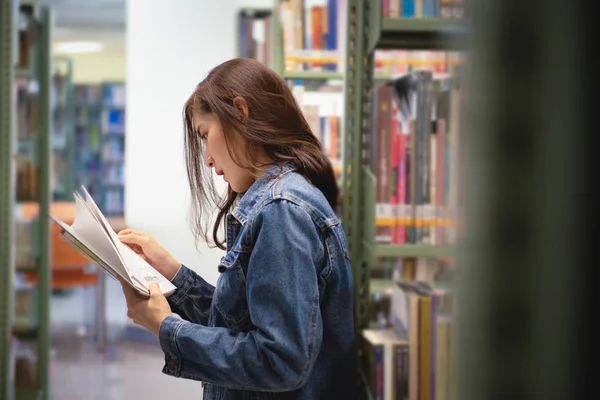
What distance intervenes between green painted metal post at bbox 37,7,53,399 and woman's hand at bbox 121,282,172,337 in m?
2.20

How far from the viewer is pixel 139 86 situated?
4.66 meters

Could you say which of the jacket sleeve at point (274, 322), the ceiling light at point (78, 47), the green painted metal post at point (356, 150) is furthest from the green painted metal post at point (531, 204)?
the ceiling light at point (78, 47)

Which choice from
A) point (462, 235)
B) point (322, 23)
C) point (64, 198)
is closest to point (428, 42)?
point (462, 235)

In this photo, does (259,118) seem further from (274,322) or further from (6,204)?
(6,204)

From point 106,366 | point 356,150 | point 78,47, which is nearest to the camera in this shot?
point 356,150

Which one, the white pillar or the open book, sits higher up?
the white pillar

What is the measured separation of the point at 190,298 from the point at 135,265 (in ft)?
0.48

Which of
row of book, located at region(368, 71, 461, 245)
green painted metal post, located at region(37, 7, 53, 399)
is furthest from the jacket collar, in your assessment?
green painted metal post, located at region(37, 7, 53, 399)

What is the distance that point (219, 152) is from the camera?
1175 mm

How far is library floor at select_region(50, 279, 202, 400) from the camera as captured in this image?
3701 millimetres

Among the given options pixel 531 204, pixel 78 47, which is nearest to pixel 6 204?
pixel 531 204

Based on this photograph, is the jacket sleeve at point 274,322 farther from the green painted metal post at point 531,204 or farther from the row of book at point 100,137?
the row of book at point 100,137

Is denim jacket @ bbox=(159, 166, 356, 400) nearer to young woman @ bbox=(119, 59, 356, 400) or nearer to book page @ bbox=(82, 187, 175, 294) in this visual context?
young woman @ bbox=(119, 59, 356, 400)

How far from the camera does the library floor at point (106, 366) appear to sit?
370cm
